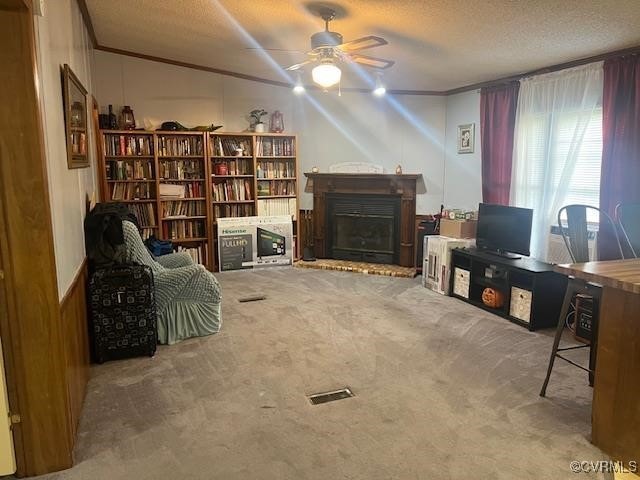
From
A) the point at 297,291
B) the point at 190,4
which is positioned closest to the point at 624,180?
the point at 297,291

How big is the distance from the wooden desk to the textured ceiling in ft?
6.26

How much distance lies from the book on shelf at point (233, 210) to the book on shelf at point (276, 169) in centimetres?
46

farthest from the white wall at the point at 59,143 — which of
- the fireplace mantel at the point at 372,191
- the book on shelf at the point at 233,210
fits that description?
the fireplace mantel at the point at 372,191

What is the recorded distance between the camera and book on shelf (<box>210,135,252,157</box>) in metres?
5.91

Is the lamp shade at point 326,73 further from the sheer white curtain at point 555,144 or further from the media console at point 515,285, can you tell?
the sheer white curtain at point 555,144

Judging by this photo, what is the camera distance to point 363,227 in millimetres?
6406

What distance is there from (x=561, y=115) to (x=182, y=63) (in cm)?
438

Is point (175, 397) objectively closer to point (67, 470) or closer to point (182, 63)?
point (67, 470)

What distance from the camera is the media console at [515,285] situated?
3961 millimetres

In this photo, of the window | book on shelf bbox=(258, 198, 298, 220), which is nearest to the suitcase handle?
book on shelf bbox=(258, 198, 298, 220)

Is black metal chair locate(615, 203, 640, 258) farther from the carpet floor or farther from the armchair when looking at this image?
the armchair

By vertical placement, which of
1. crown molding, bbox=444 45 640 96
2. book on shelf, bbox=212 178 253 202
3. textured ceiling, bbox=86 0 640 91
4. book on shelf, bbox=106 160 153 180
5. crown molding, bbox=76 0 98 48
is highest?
crown molding, bbox=76 0 98 48

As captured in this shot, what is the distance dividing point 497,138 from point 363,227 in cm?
209

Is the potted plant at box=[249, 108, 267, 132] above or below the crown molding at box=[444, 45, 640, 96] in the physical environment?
below
